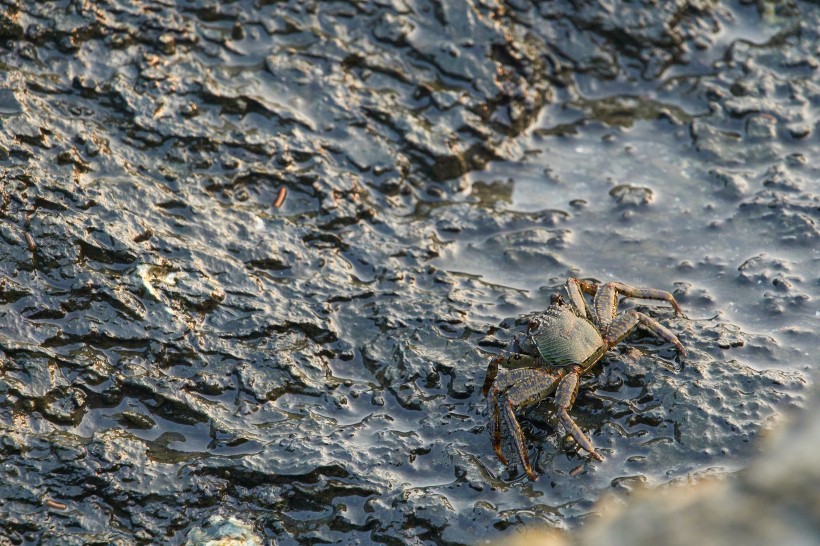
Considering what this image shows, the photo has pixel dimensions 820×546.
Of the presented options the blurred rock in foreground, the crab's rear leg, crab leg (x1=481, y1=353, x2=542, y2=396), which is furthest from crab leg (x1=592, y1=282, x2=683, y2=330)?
the blurred rock in foreground

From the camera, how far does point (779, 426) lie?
11.6 feet

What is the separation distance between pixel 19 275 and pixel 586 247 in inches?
126

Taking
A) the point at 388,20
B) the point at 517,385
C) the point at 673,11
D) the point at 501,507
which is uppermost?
the point at 673,11

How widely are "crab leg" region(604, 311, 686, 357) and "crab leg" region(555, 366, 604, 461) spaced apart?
281 millimetres

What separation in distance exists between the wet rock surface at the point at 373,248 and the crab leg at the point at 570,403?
4.9 inches

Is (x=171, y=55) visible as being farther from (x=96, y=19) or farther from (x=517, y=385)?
(x=517, y=385)

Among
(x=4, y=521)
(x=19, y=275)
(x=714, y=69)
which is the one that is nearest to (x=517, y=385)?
(x=4, y=521)

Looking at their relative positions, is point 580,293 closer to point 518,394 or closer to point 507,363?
point 507,363

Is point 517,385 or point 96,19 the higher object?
point 96,19

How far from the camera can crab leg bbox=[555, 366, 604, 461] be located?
3.43 m

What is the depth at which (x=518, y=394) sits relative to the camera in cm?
356

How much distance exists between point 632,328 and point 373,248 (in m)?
1.58

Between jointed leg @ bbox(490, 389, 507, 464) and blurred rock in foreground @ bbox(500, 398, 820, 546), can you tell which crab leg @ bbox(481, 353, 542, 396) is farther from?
blurred rock in foreground @ bbox(500, 398, 820, 546)

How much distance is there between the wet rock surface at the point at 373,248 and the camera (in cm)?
340
